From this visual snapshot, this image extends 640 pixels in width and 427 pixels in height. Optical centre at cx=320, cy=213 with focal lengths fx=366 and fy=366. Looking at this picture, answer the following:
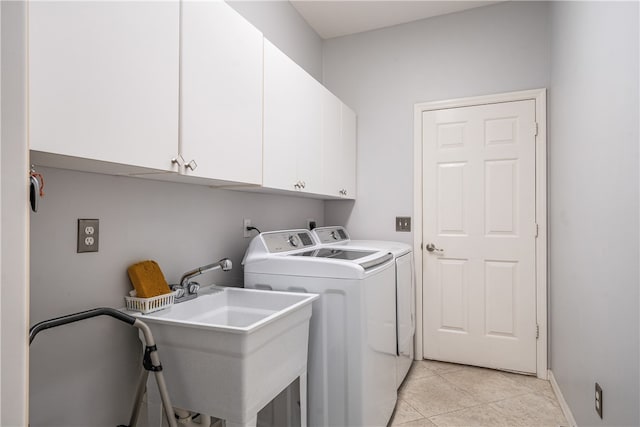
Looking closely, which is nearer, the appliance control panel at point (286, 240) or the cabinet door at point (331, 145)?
the appliance control panel at point (286, 240)

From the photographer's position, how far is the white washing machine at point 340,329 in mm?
1692

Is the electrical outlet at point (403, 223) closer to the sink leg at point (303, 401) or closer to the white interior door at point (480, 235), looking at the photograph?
the white interior door at point (480, 235)

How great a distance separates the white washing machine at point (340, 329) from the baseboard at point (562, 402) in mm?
1089

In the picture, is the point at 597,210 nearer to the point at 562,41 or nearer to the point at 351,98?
the point at 562,41

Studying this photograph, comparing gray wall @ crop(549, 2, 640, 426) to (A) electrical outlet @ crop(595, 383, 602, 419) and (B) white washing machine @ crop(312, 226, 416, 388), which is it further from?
(B) white washing machine @ crop(312, 226, 416, 388)

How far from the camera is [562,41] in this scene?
7.35 ft

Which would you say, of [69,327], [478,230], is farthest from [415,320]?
[69,327]

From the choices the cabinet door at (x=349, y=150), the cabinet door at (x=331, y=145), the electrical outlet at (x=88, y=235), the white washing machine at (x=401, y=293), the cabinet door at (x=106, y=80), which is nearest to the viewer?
the cabinet door at (x=106, y=80)

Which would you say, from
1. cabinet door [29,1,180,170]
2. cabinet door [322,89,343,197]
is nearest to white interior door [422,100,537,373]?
cabinet door [322,89,343,197]

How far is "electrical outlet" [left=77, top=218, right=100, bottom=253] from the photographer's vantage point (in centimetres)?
129

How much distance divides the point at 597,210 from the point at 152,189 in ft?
6.36

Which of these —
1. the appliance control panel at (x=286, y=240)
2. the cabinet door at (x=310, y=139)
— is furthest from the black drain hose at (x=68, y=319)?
the cabinet door at (x=310, y=139)

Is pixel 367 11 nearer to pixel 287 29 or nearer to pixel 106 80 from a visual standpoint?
pixel 287 29

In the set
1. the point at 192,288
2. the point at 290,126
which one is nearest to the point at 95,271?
the point at 192,288
